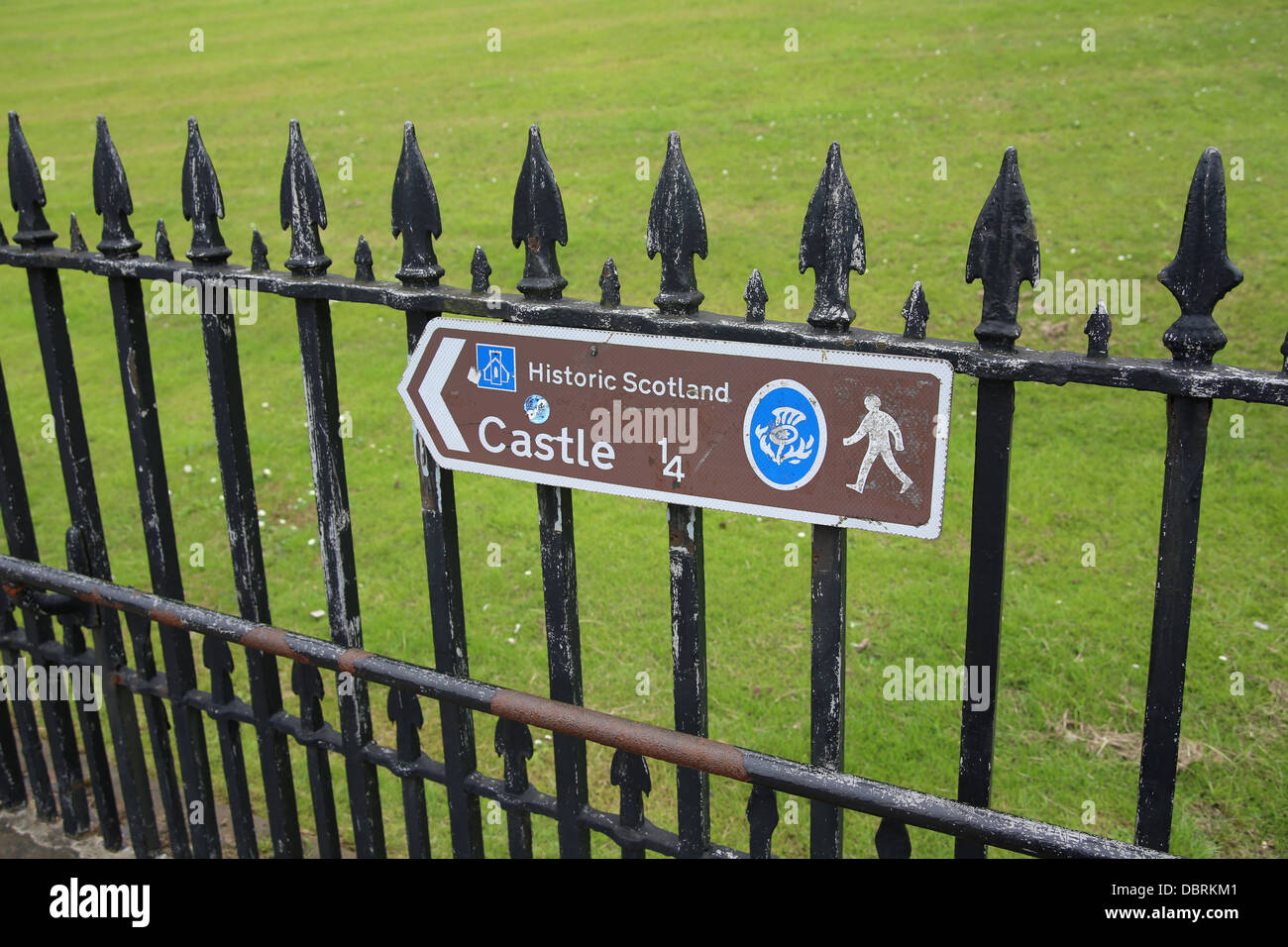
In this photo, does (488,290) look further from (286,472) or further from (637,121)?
(637,121)

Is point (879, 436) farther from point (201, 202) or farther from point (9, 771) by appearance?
point (9, 771)

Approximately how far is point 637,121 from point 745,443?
34.2 feet

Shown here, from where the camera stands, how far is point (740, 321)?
7.87 ft

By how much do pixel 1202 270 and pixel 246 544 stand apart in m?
2.65

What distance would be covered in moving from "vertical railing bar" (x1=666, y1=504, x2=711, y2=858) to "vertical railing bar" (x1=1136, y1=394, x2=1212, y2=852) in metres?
0.95

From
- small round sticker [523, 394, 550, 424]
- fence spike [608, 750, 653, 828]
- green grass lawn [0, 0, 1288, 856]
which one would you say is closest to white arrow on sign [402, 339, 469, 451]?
small round sticker [523, 394, 550, 424]

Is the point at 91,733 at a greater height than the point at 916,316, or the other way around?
the point at 916,316

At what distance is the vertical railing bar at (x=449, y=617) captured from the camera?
2930 millimetres

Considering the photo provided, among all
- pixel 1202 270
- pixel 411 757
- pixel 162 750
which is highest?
pixel 1202 270

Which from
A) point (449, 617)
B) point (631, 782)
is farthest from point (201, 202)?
point (631, 782)

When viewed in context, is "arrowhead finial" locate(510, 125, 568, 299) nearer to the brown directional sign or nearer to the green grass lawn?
the brown directional sign

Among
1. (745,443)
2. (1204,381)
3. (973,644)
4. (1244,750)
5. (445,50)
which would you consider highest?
(445,50)

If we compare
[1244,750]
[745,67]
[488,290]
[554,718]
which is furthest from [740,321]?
[745,67]

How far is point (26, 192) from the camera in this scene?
3479mm
